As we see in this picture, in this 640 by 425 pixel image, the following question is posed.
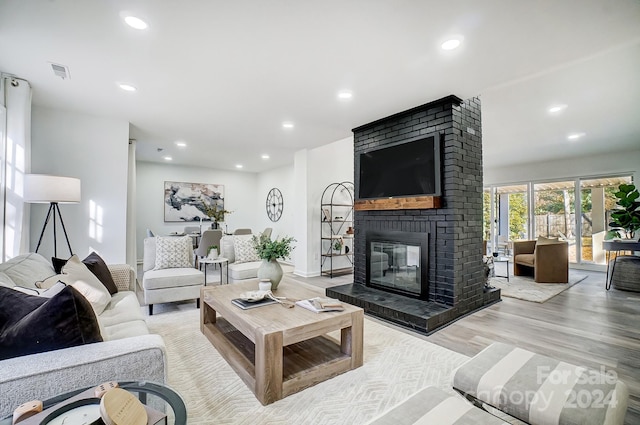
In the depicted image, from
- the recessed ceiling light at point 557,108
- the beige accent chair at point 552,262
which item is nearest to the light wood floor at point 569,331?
the beige accent chair at point 552,262

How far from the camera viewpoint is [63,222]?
12.4 ft

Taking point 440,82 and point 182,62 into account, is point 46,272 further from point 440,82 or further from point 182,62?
point 440,82

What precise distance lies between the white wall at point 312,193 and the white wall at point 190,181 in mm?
3341

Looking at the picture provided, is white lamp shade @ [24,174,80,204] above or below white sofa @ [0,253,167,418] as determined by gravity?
above

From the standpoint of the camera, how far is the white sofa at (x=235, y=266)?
412 cm

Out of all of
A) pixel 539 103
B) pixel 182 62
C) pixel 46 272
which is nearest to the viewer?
pixel 46 272

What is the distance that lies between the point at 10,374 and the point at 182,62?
251cm

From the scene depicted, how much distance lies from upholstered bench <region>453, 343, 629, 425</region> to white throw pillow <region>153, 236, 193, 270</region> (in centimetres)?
358

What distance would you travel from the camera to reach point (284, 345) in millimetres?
1841

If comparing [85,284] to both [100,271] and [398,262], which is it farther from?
[398,262]

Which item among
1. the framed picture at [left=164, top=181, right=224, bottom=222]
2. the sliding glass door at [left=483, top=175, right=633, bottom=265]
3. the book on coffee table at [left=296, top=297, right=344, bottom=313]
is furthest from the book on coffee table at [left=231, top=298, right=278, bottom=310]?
the sliding glass door at [left=483, top=175, right=633, bottom=265]

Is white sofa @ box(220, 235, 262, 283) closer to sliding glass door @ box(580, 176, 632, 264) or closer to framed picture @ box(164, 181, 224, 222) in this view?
framed picture @ box(164, 181, 224, 222)

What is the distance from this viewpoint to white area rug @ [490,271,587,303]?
4203 mm

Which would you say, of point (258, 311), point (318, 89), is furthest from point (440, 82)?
point (258, 311)
